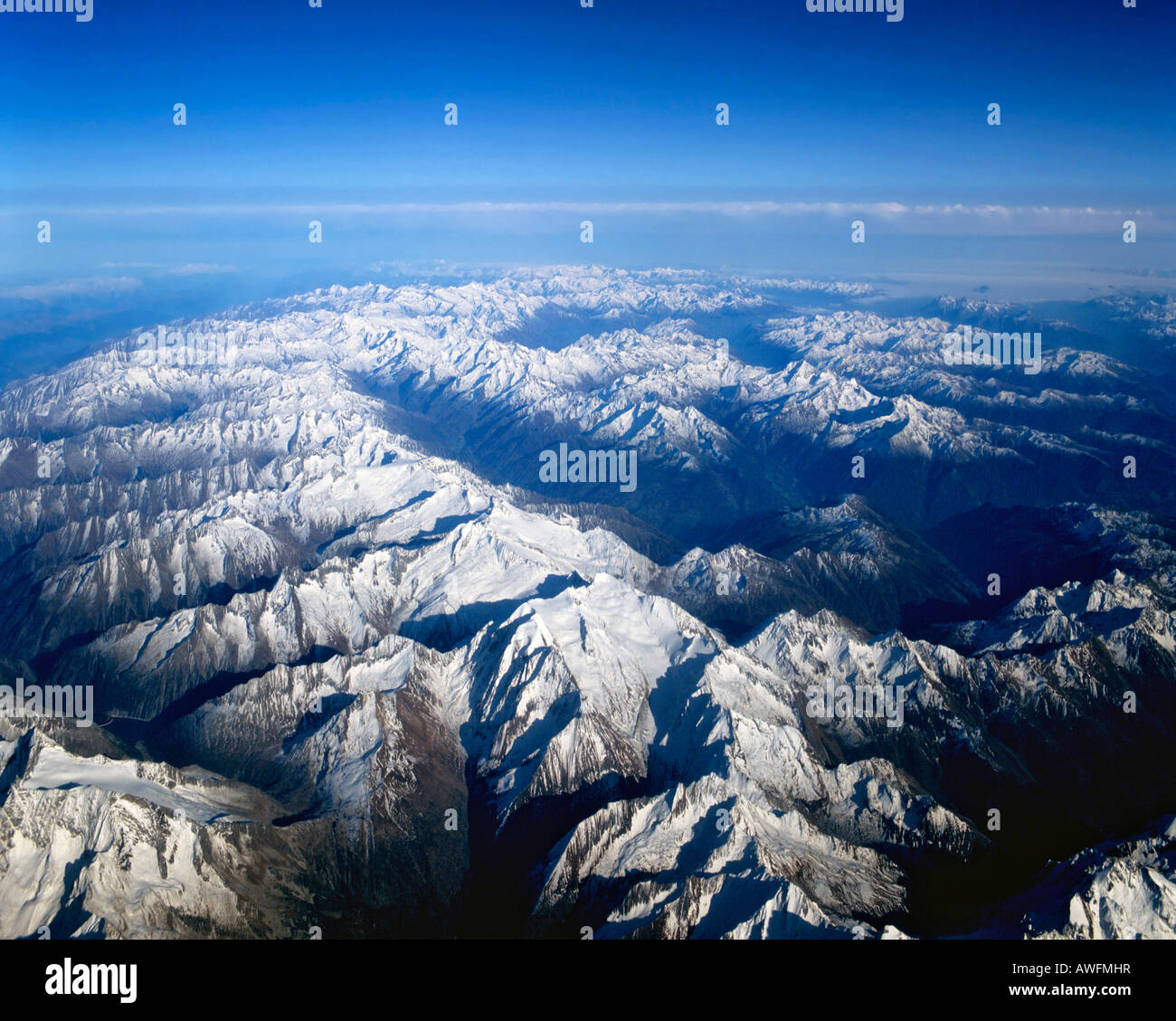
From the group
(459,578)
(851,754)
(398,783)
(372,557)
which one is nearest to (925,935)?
(851,754)
